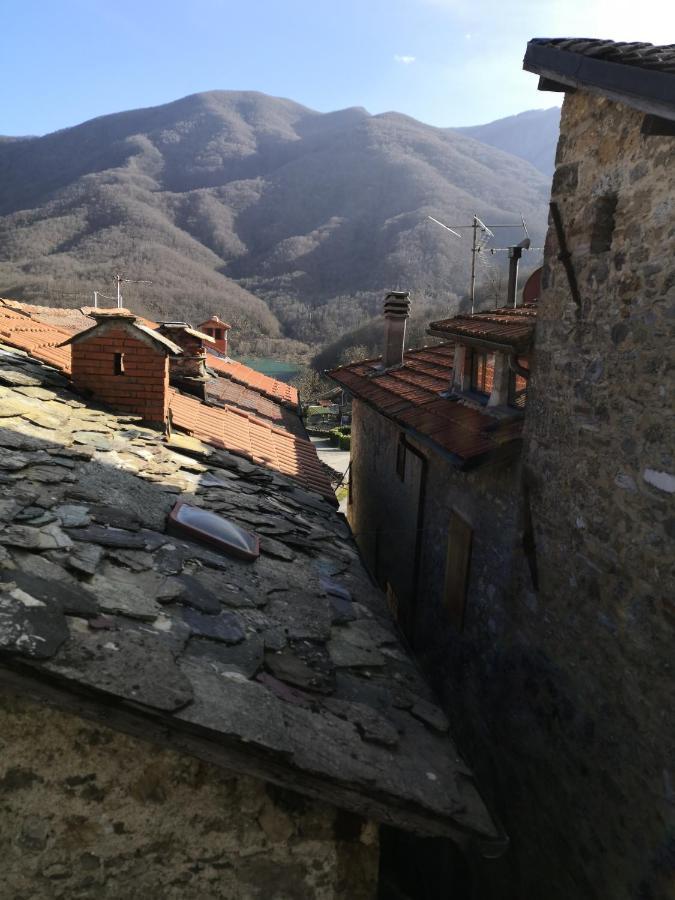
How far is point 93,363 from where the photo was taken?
680 centimetres

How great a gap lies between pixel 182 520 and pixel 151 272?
6956 centimetres

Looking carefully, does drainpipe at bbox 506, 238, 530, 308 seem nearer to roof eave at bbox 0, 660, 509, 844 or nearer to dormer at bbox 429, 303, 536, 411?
dormer at bbox 429, 303, 536, 411

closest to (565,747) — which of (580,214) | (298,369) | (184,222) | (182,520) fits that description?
(182,520)

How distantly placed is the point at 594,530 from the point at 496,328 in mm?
2378

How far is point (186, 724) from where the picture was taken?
2.74 meters

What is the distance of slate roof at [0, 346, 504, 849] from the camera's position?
9.14ft

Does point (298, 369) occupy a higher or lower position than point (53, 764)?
lower

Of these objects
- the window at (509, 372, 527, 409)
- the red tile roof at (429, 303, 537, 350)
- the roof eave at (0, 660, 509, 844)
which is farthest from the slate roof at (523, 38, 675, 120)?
the roof eave at (0, 660, 509, 844)

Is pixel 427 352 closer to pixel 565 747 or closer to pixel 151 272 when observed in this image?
pixel 565 747

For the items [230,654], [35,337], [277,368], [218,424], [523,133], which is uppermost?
[523,133]

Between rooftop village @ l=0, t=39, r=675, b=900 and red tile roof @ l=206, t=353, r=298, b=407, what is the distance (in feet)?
19.6

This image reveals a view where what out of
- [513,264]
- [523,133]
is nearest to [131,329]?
[513,264]

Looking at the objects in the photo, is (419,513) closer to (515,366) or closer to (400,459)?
(400,459)

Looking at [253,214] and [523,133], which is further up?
[523,133]
